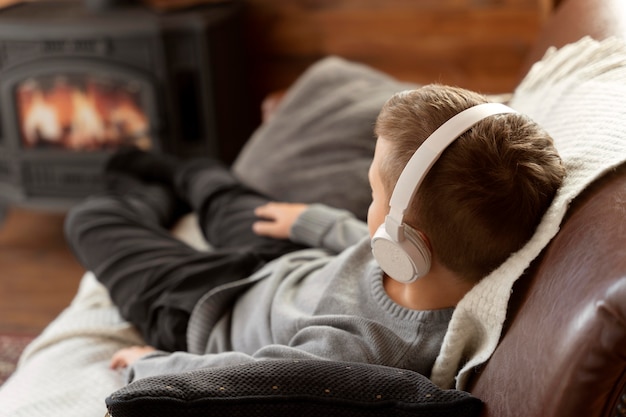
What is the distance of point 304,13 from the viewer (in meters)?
2.62

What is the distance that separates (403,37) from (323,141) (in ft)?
3.16

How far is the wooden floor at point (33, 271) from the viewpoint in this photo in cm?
224

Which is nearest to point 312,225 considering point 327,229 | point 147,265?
point 327,229

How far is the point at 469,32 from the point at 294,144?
0.97 meters

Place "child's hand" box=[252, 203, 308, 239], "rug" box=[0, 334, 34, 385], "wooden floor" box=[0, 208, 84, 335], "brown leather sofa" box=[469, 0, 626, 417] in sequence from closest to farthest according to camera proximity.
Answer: "brown leather sofa" box=[469, 0, 626, 417], "child's hand" box=[252, 203, 308, 239], "rug" box=[0, 334, 34, 385], "wooden floor" box=[0, 208, 84, 335]

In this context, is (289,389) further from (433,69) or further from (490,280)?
(433,69)

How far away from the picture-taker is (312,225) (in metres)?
1.42

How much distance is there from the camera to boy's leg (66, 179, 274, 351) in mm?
1305

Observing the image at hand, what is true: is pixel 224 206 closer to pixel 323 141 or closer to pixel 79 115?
pixel 323 141

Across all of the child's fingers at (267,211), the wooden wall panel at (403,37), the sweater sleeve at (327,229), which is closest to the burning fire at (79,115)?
the wooden wall panel at (403,37)

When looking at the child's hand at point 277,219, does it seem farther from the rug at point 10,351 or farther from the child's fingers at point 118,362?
the rug at point 10,351

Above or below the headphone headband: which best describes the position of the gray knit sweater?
below

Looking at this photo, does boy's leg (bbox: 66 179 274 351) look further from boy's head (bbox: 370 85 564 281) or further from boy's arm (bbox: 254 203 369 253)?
boy's head (bbox: 370 85 564 281)

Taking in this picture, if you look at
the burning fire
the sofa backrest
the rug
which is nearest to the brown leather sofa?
the sofa backrest
